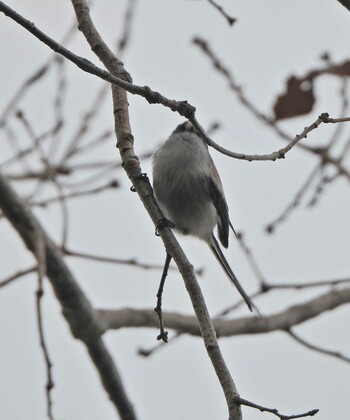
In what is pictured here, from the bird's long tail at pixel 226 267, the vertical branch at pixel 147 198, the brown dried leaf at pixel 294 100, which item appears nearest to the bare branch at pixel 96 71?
the vertical branch at pixel 147 198

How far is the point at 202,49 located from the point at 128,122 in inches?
56.2

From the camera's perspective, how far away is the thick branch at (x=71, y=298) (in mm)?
2916

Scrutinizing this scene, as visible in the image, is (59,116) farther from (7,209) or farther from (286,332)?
(286,332)

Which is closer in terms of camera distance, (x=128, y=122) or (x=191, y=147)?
(x=128, y=122)

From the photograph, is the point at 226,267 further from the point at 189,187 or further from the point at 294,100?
the point at 294,100

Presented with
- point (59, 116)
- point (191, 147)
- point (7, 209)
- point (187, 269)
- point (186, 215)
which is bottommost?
point (187, 269)

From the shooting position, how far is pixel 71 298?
312 cm

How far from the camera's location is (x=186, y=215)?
3188mm

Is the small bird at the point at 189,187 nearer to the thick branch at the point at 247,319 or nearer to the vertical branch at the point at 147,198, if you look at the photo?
the thick branch at the point at 247,319

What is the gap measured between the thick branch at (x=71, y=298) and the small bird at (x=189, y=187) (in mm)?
494

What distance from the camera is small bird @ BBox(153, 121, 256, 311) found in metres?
3.11

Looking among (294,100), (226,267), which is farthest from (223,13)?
(226,267)

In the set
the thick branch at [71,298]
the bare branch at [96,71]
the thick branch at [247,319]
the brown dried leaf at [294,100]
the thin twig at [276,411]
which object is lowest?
the thin twig at [276,411]

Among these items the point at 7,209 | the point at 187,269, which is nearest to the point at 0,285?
the point at 7,209
